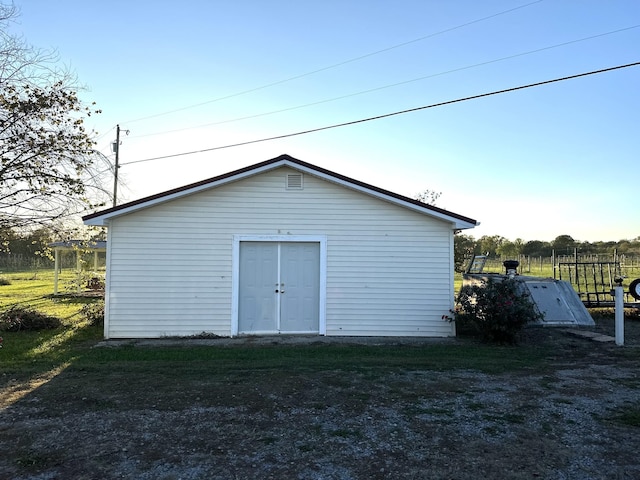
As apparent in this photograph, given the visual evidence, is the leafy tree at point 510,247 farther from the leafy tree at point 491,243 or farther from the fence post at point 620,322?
the fence post at point 620,322

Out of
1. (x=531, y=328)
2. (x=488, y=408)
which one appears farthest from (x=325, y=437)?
(x=531, y=328)

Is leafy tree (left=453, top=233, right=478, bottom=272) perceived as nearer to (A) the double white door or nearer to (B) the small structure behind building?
(B) the small structure behind building

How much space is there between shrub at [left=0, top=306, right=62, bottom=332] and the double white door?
16.3 ft

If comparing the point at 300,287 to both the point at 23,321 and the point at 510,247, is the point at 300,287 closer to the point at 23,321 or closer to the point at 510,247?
the point at 23,321

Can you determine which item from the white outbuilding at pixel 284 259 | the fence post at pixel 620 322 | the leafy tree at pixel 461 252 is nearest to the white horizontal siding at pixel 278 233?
the white outbuilding at pixel 284 259

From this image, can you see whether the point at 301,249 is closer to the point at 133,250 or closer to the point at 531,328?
the point at 133,250

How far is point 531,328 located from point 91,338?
10054 mm

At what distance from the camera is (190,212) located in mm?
10094

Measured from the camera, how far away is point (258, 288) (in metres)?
10.2

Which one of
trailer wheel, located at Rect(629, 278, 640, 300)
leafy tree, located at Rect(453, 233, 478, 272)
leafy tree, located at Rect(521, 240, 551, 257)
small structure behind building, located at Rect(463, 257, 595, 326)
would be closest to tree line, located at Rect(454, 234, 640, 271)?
leafy tree, located at Rect(521, 240, 551, 257)

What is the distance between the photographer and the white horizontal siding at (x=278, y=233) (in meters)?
9.91

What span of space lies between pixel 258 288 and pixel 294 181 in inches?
98.5

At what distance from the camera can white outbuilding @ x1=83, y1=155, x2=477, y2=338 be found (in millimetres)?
9938

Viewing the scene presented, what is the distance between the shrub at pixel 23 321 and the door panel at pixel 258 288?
498 centimetres
